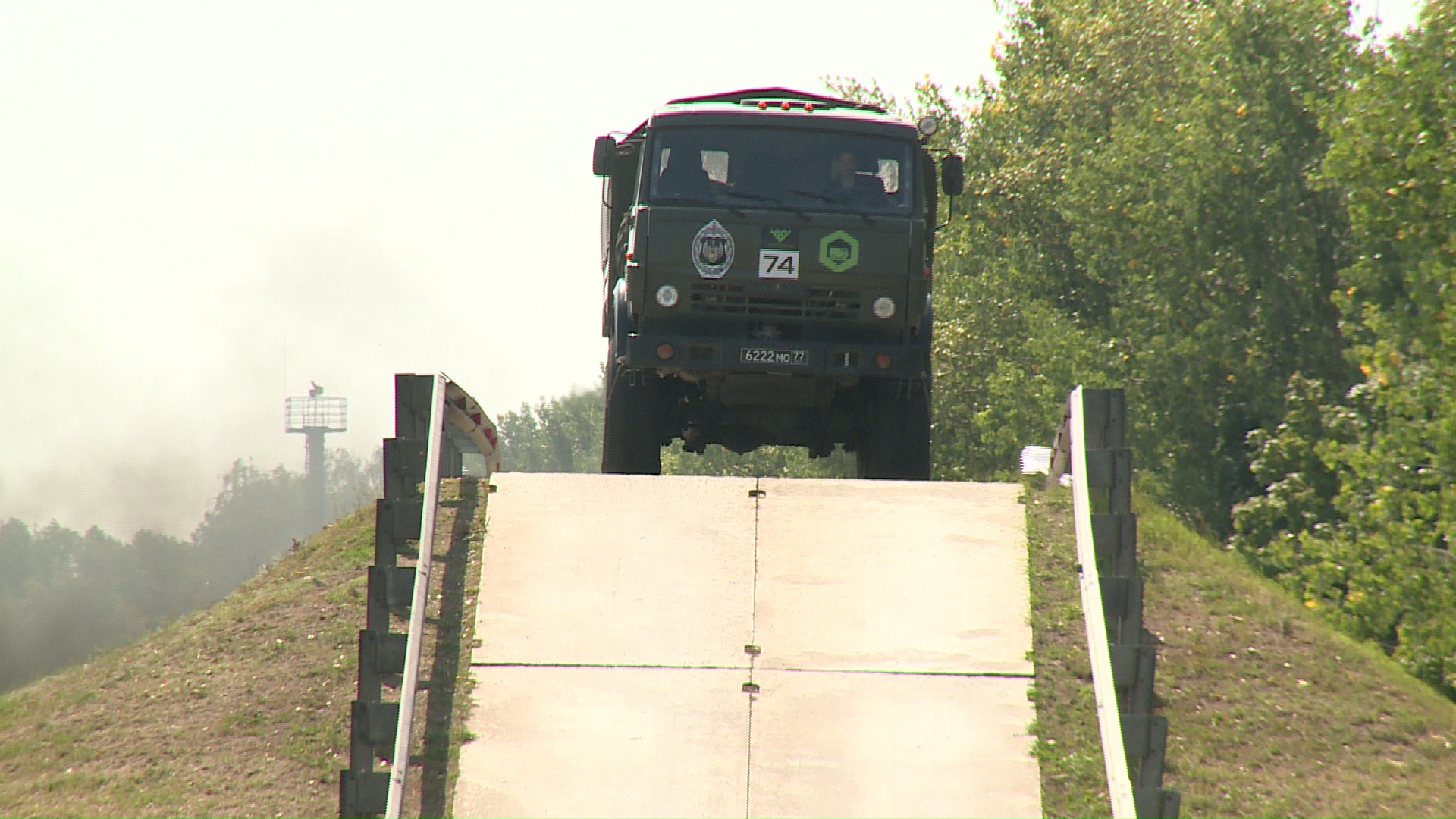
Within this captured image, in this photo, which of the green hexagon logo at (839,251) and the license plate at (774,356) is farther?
the license plate at (774,356)

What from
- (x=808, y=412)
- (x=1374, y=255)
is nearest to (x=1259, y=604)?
(x=808, y=412)

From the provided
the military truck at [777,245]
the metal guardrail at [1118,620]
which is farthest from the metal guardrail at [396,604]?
the metal guardrail at [1118,620]

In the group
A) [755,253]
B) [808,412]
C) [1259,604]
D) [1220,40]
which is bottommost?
[1259,604]

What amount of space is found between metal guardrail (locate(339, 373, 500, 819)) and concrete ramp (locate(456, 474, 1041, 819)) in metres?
0.44

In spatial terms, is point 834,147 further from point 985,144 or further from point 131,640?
point 985,144

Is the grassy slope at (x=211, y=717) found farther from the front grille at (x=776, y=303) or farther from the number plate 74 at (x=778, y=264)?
the number plate 74 at (x=778, y=264)

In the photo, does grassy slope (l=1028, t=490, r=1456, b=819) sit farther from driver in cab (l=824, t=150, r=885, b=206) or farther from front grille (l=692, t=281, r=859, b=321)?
driver in cab (l=824, t=150, r=885, b=206)

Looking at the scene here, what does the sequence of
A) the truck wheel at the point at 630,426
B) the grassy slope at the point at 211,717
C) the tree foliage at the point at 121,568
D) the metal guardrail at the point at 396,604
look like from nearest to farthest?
1. the metal guardrail at the point at 396,604
2. the grassy slope at the point at 211,717
3. the truck wheel at the point at 630,426
4. the tree foliage at the point at 121,568

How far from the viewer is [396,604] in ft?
29.5

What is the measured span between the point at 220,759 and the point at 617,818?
2718 millimetres

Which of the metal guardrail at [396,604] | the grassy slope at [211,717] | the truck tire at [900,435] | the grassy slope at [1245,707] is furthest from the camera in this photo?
the truck tire at [900,435]

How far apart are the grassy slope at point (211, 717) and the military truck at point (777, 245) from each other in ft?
7.89

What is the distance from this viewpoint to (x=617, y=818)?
795 cm

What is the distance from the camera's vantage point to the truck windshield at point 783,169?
12375mm
